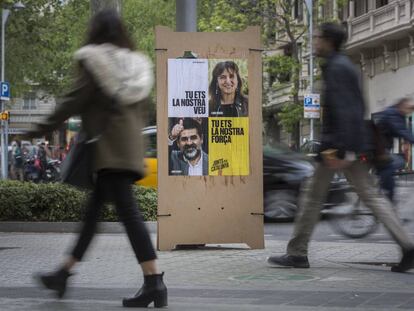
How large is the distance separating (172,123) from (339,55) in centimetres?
244

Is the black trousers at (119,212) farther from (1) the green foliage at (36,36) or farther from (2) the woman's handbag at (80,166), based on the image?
(1) the green foliage at (36,36)

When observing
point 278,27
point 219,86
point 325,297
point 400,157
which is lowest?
point 325,297

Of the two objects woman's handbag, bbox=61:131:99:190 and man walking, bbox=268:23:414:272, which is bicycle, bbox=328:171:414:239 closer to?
man walking, bbox=268:23:414:272

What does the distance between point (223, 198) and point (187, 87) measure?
125 centimetres

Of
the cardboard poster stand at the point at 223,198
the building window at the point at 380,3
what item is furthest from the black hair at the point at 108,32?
the building window at the point at 380,3

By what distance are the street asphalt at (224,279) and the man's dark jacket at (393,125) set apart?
129 centimetres

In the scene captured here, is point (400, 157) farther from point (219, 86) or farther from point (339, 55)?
point (339, 55)

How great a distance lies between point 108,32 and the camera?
5473 millimetres

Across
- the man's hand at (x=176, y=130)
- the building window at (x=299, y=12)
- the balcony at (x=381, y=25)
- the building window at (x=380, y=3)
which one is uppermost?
the building window at (x=299, y=12)

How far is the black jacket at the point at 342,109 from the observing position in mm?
6742

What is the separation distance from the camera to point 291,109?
40.1 m

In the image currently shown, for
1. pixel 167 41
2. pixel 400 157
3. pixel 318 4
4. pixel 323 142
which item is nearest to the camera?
pixel 323 142

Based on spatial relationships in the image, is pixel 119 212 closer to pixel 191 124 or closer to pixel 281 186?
pixel 191 124

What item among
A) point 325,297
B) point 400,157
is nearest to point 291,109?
point 400,157
